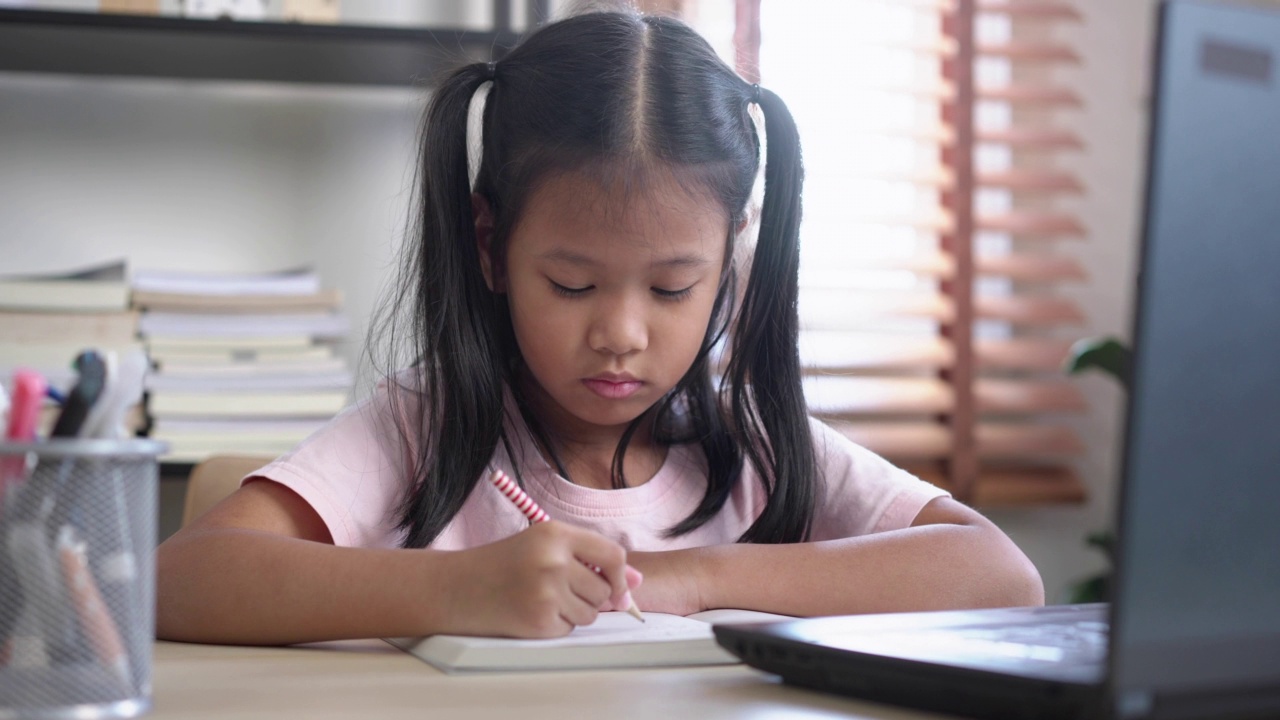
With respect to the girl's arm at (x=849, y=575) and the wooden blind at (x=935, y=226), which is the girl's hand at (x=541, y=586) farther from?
the wooden blind at (x=935, y=226)

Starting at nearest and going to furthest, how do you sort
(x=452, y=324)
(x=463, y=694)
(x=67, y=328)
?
1. (x=463, y=694)
2. (x=452, y=324)
3. (x=67, y=328)

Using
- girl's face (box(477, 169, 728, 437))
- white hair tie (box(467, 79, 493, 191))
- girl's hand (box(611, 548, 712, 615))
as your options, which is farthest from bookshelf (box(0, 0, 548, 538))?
girl's hand (box(611, 548, 712, 615))

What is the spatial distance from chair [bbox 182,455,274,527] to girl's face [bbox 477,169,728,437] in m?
0.35

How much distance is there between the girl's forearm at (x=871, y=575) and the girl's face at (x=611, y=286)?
196 mm

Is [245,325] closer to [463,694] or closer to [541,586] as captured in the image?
[541,586]

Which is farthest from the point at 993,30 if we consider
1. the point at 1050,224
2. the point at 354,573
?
the point at 354,573

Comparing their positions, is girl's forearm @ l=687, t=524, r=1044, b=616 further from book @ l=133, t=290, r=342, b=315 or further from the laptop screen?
book @ l=133, t=290, r=342, b=315

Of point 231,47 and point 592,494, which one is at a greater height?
point 231,47

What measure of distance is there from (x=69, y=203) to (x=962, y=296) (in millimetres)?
1449

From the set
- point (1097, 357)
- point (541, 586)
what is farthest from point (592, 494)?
point (1097, 357)

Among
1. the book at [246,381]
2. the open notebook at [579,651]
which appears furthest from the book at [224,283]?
the open notebook at [579,651]

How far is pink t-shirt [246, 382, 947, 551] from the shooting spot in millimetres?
998

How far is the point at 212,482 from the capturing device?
1.18m

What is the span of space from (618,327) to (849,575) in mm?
256
